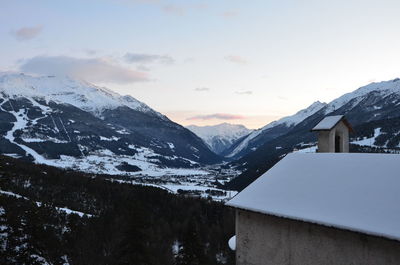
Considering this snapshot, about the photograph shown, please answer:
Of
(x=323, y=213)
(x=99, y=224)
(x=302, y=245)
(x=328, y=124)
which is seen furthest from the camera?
(x=99, y=224)

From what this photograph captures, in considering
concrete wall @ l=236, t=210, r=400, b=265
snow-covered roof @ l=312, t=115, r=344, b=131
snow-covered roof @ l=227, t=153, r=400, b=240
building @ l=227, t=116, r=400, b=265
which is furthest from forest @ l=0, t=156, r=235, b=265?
snow-covered roof @ l=312, t=115, r=344, b=131

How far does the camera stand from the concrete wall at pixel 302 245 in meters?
10.6

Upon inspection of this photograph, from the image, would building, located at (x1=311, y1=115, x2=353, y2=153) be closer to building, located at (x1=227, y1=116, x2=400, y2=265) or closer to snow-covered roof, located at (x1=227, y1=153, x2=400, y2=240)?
snow-covered roof, located at (x1=227, y1=153, x2=400, y2=240)

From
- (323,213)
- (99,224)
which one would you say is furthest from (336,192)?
(99,224)

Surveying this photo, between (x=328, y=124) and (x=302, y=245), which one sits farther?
(x=328, y=124)

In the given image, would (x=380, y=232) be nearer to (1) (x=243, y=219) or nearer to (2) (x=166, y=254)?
(1) (x=243, y=219)

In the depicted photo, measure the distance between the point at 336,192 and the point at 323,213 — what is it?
1.07 m

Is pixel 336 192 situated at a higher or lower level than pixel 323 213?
higher

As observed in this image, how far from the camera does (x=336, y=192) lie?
12.3 meters

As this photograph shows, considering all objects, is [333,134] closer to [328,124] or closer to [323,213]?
[328,124]

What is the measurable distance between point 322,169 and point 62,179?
476 ft

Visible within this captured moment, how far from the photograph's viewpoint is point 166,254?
75.4 meters

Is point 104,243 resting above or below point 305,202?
below

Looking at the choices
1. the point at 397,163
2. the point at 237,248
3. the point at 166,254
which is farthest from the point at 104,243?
the point at 397,163
